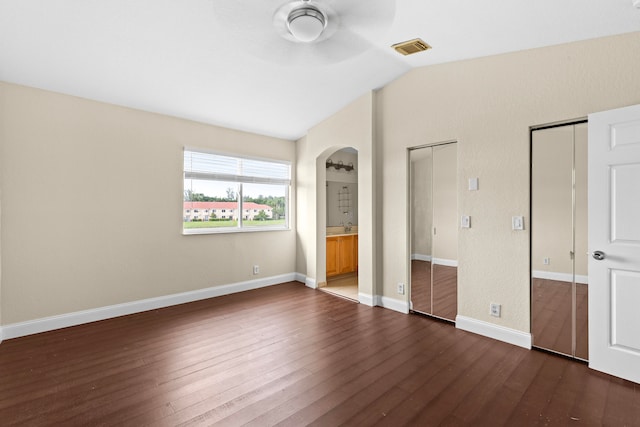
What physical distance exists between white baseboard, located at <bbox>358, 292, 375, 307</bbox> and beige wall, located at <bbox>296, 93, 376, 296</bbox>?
0.18ft

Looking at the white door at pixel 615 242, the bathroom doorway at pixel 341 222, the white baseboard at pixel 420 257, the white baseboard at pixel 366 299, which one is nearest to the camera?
the white door at pixel 615 242

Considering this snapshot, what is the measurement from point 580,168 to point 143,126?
4867 millimetres

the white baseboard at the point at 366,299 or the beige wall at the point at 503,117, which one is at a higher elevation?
the beige wall at the point at 503,117

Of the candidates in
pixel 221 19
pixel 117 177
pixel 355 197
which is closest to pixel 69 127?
pixel 117 177

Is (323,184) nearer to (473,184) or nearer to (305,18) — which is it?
(473,184)

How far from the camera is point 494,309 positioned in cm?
307

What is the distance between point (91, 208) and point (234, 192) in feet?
6.21

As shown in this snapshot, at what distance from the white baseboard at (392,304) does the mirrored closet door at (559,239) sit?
1.39 metres

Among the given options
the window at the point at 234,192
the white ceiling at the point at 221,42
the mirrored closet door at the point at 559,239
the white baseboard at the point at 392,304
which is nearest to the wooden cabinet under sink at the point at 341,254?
the window at the point at 234,192

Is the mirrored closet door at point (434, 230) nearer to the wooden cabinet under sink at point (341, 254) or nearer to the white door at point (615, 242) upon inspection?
the white door at point (615, 242)

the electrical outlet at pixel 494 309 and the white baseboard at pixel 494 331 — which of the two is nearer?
the white baseboard at pixel 494 331

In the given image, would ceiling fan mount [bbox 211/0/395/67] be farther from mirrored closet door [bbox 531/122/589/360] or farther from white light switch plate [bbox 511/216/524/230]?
white light switch plate [bbox 511/216/524/230]

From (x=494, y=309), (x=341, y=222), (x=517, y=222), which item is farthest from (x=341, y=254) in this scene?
(x=517, y=222)

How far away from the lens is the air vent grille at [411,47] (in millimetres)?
2980
